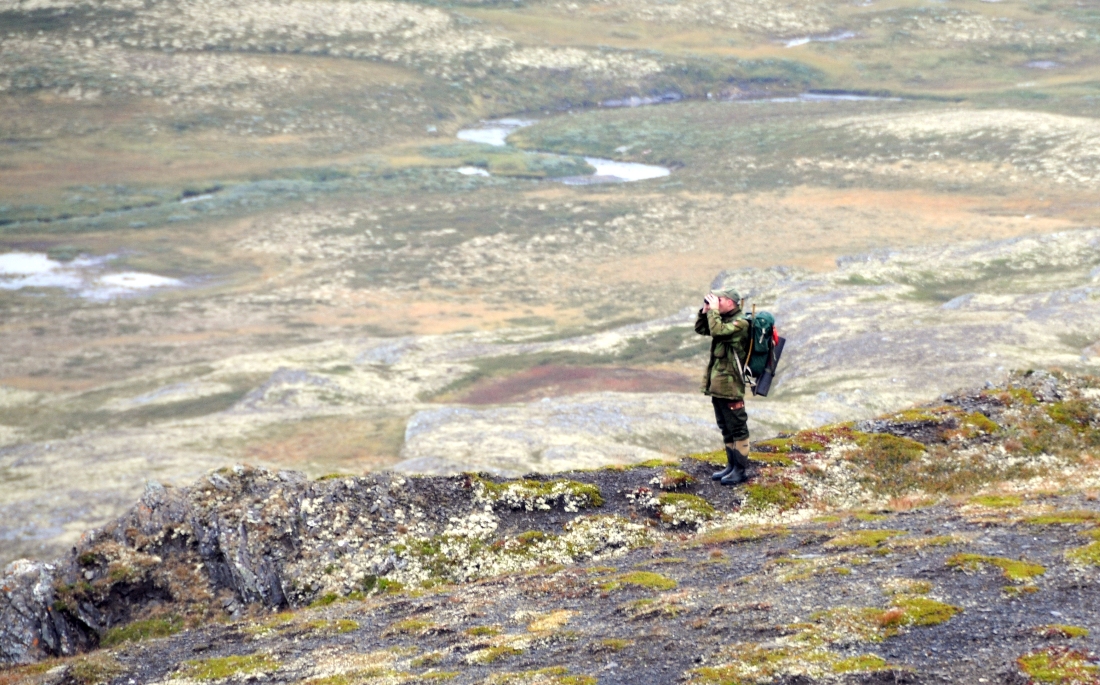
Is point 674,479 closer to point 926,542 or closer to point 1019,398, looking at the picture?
point 926,542

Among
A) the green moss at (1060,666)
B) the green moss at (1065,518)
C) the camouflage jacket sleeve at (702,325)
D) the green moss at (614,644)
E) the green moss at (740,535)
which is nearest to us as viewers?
the green moss at (1060,666)

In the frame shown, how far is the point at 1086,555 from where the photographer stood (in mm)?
22172

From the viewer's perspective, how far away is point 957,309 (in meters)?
109

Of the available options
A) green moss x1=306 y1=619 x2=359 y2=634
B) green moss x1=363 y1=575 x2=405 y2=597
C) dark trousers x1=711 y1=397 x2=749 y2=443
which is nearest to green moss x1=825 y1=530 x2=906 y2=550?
dark trousers x1=711 y1=397 x2=749 y2=443

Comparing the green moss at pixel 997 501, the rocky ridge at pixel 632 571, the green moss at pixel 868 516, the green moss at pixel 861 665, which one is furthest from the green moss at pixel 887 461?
the green moss at pixel 861 665

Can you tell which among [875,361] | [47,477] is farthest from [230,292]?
[875,361]

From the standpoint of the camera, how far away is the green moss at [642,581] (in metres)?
25.3

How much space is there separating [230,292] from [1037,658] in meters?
140

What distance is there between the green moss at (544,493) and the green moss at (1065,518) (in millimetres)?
11562

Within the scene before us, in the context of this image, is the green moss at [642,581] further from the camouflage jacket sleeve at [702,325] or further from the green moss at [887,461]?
the green moss at [887,461]

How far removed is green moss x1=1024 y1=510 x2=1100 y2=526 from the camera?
24.7 m

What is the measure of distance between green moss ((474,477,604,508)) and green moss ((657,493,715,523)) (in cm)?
187

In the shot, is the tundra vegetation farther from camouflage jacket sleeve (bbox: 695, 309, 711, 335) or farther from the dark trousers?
camouflage jacket sleeve (bbox: 695, 309, 711, 335)

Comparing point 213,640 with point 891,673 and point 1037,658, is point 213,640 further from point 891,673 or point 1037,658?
point 1037,658
